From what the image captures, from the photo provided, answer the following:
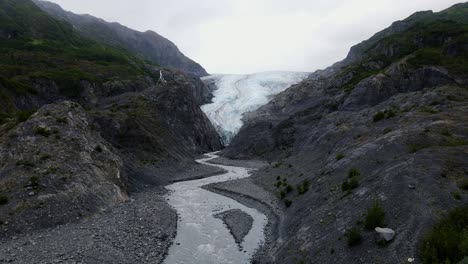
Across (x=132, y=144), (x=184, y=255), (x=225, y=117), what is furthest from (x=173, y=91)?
(x=184, y=255)

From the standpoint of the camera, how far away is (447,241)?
16.5 m

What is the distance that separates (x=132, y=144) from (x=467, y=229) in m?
57.0

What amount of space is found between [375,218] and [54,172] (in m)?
30.4

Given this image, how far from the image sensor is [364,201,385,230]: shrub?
21.5m

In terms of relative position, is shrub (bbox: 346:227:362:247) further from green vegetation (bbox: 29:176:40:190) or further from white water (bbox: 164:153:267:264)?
green vegetation (bbox: 29:176:40:190)

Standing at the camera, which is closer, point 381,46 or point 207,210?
point 207,210

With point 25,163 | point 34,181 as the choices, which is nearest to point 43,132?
point 25,163

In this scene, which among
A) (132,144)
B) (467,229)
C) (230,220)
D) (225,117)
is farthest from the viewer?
(225,117)

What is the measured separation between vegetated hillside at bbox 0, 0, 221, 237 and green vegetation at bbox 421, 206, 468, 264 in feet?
91.9

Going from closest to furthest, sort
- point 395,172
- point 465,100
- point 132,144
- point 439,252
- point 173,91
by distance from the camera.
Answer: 1. point 439,252
2. point 395,172
3. point 465,100
4. point 132,144
5. point 173,91

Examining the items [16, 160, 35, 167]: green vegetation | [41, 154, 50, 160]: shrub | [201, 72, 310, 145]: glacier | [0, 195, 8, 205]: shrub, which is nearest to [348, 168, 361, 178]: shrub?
[0, 195, 8, 205]: shrub

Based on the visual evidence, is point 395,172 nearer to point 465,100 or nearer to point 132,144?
point 465,100

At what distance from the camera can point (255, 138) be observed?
9731 centimetres

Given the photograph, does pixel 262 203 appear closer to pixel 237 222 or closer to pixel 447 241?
pixel 237 222
